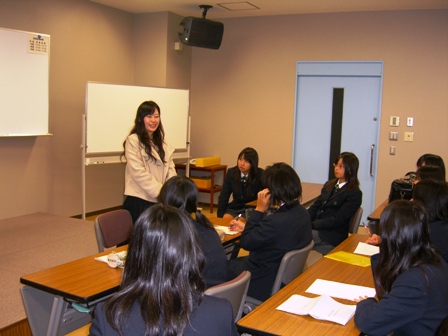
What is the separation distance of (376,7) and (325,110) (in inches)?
59.0

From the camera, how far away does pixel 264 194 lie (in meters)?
3.00

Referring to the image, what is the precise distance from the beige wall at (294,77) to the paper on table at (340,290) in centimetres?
449

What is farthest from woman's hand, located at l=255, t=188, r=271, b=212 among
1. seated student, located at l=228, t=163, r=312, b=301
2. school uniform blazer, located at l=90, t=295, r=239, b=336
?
school uniform blazer, located at l=90, t=295, r=239, b=336

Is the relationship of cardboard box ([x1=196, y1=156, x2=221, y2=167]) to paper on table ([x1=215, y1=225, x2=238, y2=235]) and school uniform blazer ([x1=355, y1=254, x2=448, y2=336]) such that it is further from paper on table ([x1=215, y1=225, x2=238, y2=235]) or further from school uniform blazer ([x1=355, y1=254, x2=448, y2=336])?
school uniform blazer ([x1=355, y1=254, x2=448, y2=336])

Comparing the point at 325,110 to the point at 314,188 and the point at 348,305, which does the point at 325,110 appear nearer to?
the point at 314,188

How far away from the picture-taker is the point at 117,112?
600 centimetres

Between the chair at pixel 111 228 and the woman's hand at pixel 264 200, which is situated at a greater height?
the woman's hand at pixel 264 200

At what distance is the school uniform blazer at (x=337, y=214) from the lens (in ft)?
13.0

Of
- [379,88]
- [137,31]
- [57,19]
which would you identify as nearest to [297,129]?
[379,88]

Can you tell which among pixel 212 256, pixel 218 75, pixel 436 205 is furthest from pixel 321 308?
pixel 218 75

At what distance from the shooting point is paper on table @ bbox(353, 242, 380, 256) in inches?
117

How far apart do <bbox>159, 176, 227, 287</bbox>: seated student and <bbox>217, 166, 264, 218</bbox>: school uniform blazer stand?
2311mm

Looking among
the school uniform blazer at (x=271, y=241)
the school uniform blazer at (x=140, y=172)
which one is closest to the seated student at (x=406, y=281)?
the school uniform blazer at (x=271, y=241)

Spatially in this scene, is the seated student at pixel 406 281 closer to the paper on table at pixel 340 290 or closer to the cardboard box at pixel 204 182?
the paper on table at pixel 340 290
